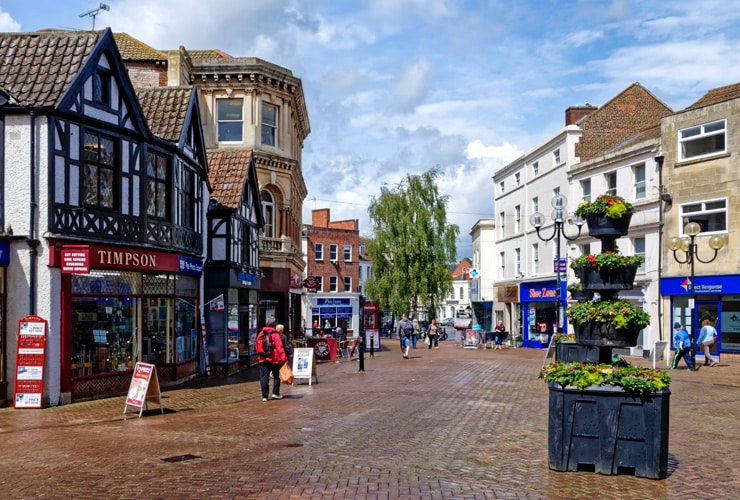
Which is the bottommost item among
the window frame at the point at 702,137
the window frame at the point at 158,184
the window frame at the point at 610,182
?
the window frame at the point at 158,184

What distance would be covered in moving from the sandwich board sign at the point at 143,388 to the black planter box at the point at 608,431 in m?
8.23

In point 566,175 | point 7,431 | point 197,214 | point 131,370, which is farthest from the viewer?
point 566,175

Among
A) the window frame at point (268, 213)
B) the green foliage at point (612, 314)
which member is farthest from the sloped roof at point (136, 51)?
the green foliage at point (612, 314)

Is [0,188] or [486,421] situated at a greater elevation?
[0,188]

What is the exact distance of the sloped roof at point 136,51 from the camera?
32.0m

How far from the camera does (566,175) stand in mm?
41781

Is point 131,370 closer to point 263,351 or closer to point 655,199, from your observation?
point 263,351

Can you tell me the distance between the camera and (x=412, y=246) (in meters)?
51.2

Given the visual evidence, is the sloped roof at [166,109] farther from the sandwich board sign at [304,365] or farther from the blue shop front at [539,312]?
the blue shop front at [539,312]

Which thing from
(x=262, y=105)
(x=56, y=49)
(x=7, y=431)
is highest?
(x=262, y=105)

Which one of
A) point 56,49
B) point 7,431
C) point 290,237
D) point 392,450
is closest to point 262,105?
point 290,237

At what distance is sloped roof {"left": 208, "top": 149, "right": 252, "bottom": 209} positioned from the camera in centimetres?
2650

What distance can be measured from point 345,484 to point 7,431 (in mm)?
7098

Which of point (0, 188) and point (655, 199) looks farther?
point (655, 199)
